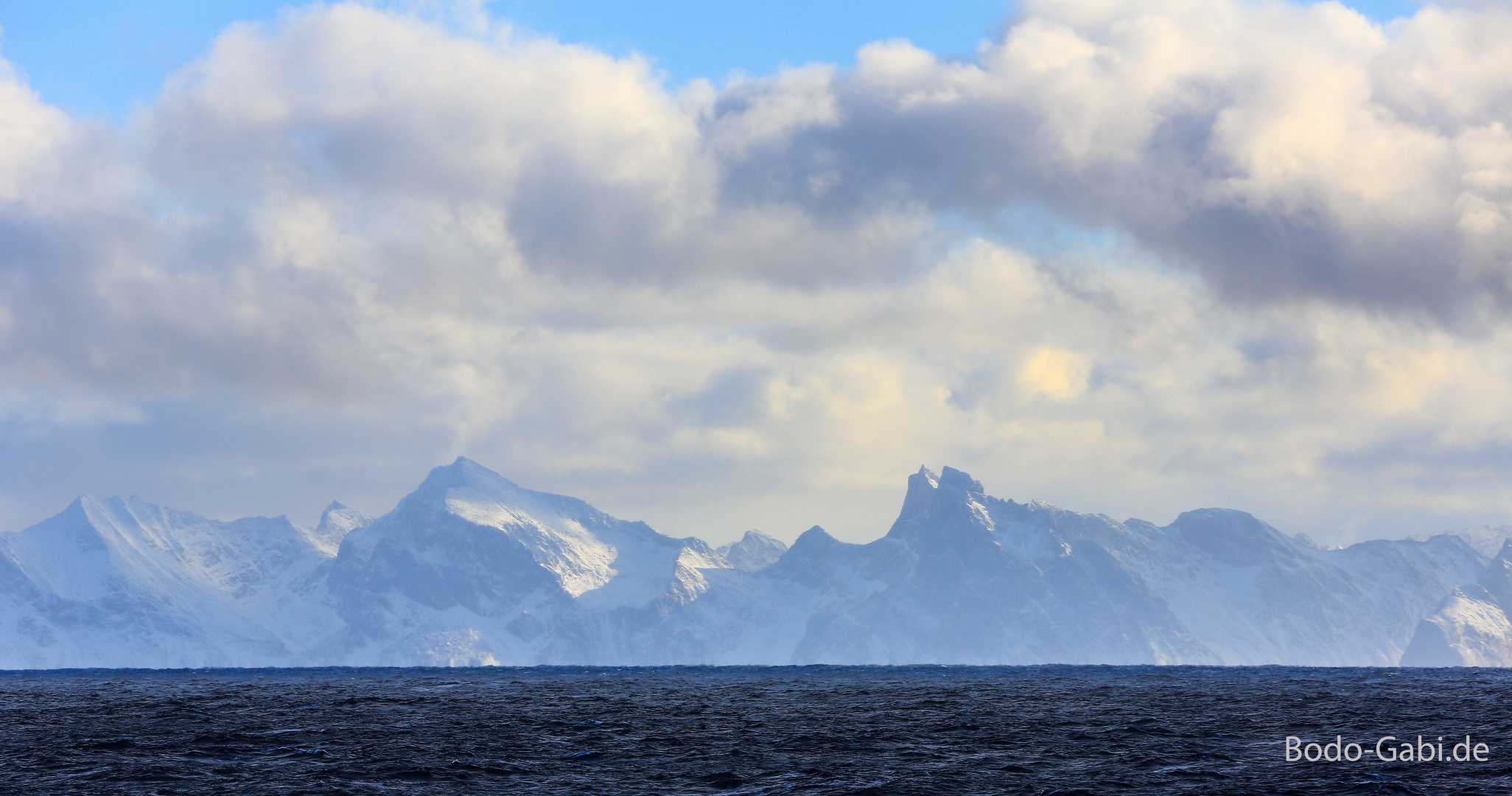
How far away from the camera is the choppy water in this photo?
6103 centimetres

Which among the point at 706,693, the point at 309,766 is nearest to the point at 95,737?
the point at 309,766

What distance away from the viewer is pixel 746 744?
83.4 metres

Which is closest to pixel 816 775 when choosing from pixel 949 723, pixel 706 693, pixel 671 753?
pixel 671 753

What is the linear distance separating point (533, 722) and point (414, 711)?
886 inches

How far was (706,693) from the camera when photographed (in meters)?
166

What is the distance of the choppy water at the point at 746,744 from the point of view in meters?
61.0

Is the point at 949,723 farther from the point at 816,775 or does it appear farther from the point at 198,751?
the point at 198,751

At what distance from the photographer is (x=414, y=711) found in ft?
396

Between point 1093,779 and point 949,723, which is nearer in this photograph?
point 1093,779

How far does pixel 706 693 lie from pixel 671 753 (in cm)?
9182

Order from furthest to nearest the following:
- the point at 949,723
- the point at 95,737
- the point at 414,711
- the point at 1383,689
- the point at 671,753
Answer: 1. the point at 1383,689
2. the point at 414,711
3. the point at 949,723
4. the point at 95,737
5. the point at 671,753

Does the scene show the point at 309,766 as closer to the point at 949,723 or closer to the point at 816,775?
the point at 816,775

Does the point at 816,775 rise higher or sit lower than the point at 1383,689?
lower

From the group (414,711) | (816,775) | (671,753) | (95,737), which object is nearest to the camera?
(816,775)
